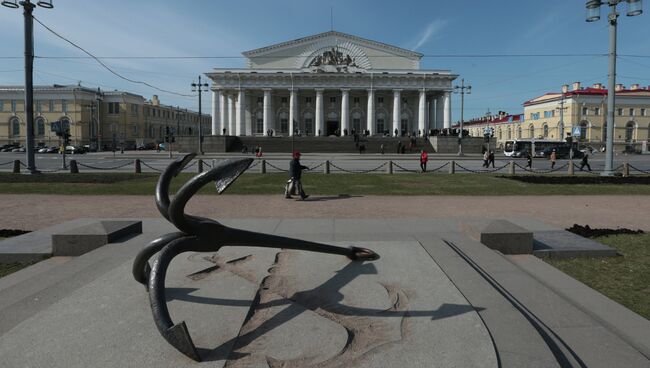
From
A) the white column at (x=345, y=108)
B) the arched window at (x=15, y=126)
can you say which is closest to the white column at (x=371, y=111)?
the white column at (x=345, y=108)

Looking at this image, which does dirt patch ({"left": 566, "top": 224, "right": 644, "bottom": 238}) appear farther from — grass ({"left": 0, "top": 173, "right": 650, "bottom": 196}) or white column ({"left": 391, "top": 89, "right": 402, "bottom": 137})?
white column ({"left": 391, "top": 89, "right": 402, "bottom": 137})

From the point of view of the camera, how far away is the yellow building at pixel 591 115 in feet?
274

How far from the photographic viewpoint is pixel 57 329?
3.71 meters

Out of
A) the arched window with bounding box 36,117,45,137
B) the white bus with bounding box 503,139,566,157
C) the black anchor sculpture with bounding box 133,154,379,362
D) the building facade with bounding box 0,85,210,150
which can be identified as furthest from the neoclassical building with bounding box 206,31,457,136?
the black anchor sculpture with bounding box 133,154,379,362

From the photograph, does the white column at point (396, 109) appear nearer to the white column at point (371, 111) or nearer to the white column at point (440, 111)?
the white column at point (371, 111)

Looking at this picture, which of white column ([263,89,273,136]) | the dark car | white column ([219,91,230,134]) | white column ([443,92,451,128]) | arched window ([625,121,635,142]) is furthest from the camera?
arched window ([625,121,635,142])

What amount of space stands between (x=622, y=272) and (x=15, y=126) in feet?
351

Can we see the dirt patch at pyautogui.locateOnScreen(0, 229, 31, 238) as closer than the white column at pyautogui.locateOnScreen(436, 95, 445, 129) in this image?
Yes

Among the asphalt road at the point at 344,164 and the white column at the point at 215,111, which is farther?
the white column at the point at 215,111

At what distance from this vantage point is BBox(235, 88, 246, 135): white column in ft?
256

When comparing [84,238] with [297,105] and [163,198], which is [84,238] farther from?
[297,105]

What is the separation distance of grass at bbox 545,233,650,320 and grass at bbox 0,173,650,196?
8.90 m

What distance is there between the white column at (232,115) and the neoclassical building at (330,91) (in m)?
0.19

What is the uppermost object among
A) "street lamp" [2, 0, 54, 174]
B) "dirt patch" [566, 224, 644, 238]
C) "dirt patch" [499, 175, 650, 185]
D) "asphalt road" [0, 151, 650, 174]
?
"street lamp" [2, 0, 54, 174]
